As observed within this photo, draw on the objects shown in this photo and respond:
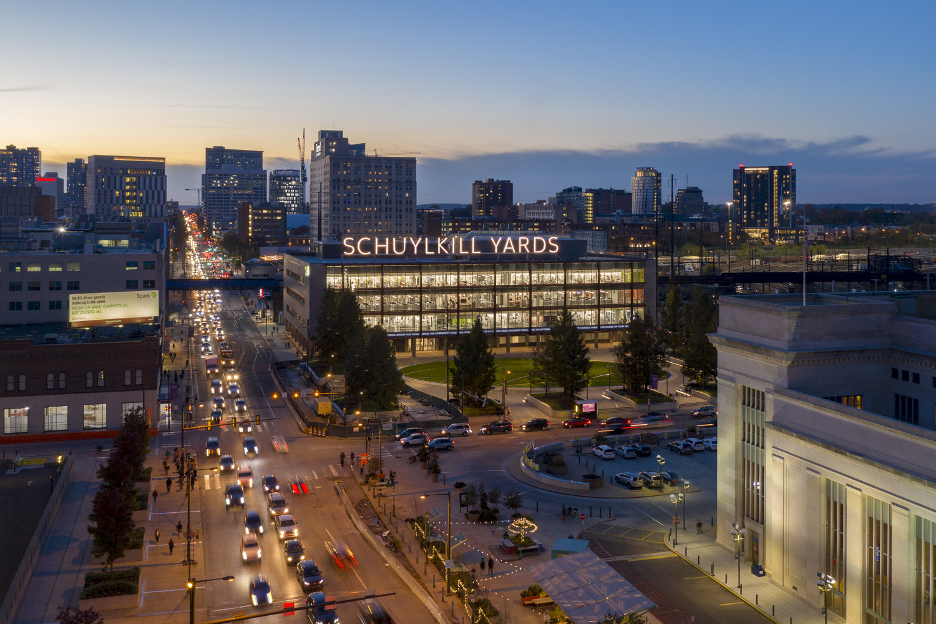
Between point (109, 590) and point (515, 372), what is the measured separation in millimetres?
73681

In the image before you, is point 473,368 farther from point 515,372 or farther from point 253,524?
point 253,524

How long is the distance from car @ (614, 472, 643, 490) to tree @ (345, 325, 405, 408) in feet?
98.4

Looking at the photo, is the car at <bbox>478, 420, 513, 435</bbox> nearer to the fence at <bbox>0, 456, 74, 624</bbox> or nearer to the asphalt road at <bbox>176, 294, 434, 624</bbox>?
the asphalt road at <bbox>176, 294, 434, 624</bbox>

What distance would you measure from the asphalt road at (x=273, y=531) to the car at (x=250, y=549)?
428 millimetres

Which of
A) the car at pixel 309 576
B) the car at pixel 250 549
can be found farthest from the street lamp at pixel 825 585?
the car at pixel 250 549

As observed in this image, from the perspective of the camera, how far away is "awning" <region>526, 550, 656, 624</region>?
38072 millimetres

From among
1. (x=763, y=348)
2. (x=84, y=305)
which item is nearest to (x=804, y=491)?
(x=763, y=348)

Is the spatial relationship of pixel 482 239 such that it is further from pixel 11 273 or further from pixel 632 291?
pixel 11 273

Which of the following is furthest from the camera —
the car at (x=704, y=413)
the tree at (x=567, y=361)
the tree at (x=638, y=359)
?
the tree at (x=638, y=359)

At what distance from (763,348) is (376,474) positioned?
33.9 metres

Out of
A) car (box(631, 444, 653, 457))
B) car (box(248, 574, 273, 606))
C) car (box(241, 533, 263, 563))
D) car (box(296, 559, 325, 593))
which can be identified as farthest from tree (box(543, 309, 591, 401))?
car (box(248, 574, 273, 606))

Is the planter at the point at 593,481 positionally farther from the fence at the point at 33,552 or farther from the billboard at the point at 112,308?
the billboard at the point at 112,308

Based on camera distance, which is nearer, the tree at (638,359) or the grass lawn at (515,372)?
the tree at (638,359)

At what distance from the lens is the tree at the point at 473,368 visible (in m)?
90.3
